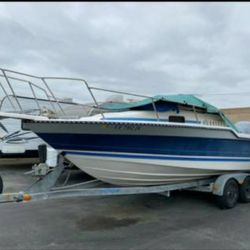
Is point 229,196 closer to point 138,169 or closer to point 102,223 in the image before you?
point 138,169

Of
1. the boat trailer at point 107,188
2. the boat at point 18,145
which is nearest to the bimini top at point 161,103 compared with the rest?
the boat trailer at point 107,188

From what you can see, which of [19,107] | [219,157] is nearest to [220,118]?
[219,157]

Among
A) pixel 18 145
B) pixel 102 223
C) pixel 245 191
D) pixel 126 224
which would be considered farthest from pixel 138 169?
pixel 18 145

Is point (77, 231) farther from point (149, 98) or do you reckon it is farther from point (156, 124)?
point (149, 98)

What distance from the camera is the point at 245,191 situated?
6.88 m

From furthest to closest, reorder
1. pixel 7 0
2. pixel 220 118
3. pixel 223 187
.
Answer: pixel 220 118 < pixel 223 187 < pixel 7 0

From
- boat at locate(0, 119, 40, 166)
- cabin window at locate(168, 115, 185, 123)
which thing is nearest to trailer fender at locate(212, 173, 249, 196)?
cabin window at locate(168, 115, 185, 123)

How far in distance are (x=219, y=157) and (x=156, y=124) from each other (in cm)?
192

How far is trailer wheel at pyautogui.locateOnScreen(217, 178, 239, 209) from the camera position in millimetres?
6277

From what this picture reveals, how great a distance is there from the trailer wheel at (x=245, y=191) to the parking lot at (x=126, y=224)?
163mm

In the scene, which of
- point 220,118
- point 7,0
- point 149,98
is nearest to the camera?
point 7,0

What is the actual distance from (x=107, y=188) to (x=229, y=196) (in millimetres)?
2579

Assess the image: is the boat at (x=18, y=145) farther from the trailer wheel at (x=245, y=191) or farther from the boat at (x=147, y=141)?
the trailer wheel at (x=245, y=191)

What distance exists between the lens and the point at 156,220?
18.4 ft
